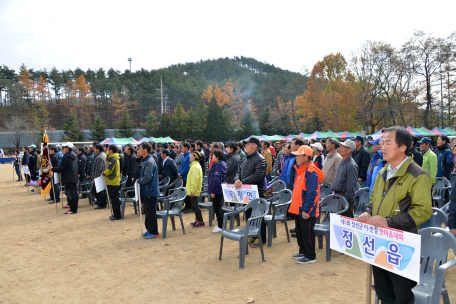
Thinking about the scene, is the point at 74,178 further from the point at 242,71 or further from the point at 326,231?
the point at 242,71

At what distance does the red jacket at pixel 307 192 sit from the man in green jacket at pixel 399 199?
182 centimetres

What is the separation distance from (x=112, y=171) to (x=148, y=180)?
2.47m

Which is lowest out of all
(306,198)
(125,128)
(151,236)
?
(151,236)

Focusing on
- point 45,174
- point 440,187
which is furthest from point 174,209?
point 440,187

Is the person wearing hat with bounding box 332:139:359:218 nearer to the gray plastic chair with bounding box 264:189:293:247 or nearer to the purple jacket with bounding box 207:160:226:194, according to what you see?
the gray plastic chair with bounding box 264:189:293:247

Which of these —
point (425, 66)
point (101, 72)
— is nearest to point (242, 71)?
point (101, 72)

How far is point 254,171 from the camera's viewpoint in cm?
560

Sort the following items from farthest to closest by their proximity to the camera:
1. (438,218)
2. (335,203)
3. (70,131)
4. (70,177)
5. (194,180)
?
(70,131), (70,177), (194,180), (335,203), (438,218)

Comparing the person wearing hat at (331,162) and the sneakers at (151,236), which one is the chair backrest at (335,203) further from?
the sneakers at (151,236)

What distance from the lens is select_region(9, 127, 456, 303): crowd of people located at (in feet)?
7.89

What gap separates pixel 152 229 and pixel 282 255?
287 centimetres

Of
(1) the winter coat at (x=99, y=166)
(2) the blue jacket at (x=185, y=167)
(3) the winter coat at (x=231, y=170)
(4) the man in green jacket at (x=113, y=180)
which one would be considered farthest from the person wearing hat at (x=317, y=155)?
(1) the winter coat at (x=99, y=166)

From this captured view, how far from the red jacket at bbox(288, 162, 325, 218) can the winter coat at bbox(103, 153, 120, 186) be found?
17.8 ft

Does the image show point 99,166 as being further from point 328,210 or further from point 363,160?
point 363,160
